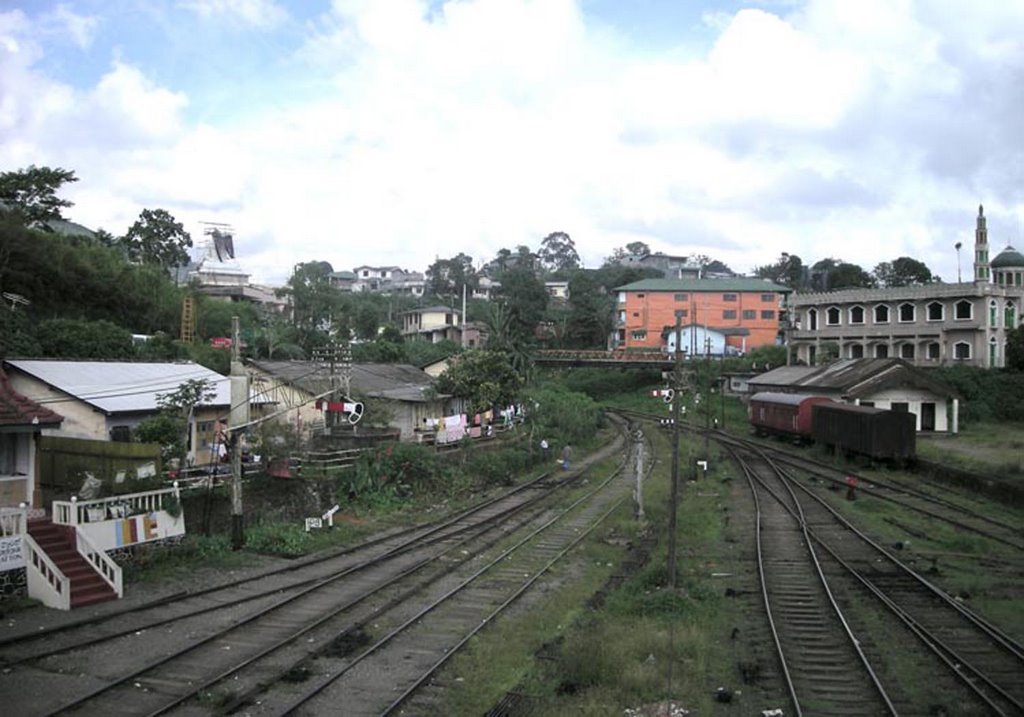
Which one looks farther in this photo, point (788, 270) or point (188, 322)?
point (788, 270)

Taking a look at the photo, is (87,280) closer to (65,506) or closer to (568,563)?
(65,506)

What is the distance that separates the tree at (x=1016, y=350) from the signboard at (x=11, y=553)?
2188 inches

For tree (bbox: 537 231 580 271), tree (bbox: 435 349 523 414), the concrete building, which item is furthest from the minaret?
tree (bbox: 537 231 580 271)

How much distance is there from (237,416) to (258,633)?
658 centimetres

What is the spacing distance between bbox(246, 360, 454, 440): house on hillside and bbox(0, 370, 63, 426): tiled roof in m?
11.8

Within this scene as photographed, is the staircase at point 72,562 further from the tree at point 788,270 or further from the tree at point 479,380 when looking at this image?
the tree at point 788,270

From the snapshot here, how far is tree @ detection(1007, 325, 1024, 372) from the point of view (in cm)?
5350

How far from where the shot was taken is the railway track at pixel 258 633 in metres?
11.6

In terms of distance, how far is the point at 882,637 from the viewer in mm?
14500

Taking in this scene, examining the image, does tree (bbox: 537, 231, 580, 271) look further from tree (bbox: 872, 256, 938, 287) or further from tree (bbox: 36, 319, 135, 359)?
tree (bbox: 36, 319, 135, 359)

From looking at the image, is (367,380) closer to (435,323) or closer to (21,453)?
(21,453)

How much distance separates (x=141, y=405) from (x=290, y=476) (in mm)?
5519

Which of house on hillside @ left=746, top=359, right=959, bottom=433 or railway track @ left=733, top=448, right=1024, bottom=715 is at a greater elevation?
house on hillside @ left=746, top=359, right=959, bottom=433

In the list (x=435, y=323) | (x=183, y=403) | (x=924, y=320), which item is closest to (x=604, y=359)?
(x=924, y=320)
